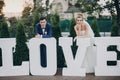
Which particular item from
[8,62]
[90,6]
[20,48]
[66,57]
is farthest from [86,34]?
[90,6]

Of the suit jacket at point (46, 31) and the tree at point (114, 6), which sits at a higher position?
the tree at point (114, 6)

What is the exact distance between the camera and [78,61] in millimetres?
10172

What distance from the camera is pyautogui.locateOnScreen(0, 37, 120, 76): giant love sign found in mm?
10148

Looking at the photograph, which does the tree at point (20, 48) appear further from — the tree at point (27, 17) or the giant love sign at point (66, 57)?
the tree at point (27, 17)

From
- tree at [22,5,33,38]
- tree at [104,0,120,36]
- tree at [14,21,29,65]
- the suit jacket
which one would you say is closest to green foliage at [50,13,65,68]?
tree at [14,21,29,65]

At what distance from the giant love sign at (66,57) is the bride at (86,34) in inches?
7.5

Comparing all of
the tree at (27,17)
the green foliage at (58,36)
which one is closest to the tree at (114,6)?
the green foliage at (58,36)

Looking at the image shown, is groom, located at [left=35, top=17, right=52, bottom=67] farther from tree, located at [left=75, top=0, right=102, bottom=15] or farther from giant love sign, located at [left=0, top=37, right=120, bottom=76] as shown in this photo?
tree, located at [left=75, top=0, right=102, bottom=15]

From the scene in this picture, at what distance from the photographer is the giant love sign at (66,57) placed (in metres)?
10.1

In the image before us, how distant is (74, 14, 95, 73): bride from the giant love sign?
0.19 m

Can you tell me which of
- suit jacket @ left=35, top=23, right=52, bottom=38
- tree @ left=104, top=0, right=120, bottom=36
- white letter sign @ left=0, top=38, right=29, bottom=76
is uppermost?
tree @ left=104, top=0, right=120, bottom=36

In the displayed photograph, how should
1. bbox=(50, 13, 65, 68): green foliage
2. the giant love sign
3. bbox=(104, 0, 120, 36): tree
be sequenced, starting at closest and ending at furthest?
the giant love sign
bbox=(50, 13, 65, 68): green foliage
bbox=(104, 0, 120, 36): tree

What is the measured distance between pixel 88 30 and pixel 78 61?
3.64 feet

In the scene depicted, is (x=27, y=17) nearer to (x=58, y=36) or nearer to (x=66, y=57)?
(x=58, y=36)
